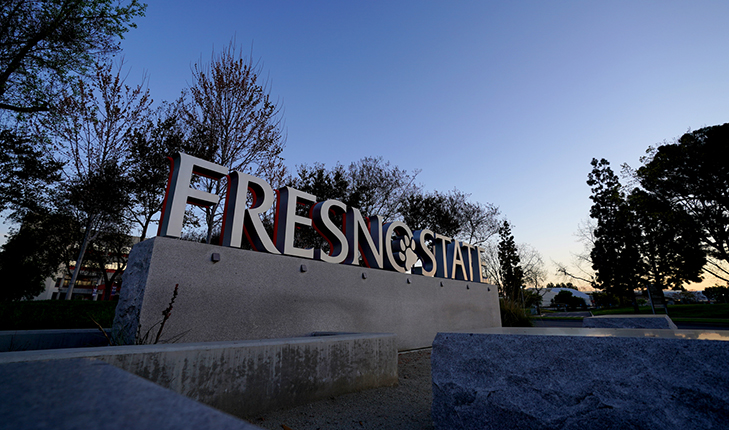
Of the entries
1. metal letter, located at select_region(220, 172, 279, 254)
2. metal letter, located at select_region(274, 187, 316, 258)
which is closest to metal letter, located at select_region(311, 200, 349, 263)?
metal letter, located at select_region(274, 187, 316, 258)

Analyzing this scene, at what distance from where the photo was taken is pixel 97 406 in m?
0.98

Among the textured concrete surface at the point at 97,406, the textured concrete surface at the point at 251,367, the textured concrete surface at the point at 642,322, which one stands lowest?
the textured concrete surface at the point at 251,367

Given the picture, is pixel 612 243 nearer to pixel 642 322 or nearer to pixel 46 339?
pixel 642 322

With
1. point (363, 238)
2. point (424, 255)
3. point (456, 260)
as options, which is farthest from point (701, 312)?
point (363, 238)

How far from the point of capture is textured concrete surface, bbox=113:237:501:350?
4.98 meters

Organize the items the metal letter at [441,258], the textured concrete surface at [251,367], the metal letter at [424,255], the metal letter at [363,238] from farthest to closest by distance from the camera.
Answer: the metal letter at [441,258] < the metal letter at [424,255] < the metal letter at [363,238] < the textured concrete surface at [251,367]

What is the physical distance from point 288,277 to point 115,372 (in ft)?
17.5

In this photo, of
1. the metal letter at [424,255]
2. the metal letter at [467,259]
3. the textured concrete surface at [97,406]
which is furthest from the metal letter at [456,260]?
the textured concrete surface at [97,406]

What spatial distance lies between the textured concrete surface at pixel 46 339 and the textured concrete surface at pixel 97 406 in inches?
221

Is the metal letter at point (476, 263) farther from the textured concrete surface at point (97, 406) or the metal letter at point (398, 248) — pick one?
the textured concrete surface at point (97, 406)

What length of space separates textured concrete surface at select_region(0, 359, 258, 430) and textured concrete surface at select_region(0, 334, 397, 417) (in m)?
1.20

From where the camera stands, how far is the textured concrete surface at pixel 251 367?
287 cm

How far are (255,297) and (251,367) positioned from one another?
272 cm

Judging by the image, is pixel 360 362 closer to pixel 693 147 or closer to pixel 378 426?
pixel 378 426
